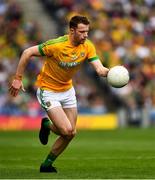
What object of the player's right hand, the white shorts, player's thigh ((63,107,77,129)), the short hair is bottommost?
player's thigh ((63,107,77,129))

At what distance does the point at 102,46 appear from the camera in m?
32.1

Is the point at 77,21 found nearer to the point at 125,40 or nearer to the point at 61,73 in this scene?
the point at 61,73

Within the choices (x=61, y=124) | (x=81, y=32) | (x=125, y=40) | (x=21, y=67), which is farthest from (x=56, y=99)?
(x=125, y=40)

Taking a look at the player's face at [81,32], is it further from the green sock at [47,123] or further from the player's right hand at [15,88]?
the green sock at [47,123]

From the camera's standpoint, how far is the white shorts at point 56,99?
1172cm

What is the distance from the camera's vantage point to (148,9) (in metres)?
34.6

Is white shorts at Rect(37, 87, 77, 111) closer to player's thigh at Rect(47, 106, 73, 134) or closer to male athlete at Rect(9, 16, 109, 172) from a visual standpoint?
male athlete at Rect(9, 16, 109, 172)

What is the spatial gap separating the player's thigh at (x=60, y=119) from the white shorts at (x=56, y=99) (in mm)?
100

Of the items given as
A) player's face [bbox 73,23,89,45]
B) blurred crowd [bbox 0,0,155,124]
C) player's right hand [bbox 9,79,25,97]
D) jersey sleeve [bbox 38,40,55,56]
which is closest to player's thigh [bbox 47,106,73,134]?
player's right hand [bbox 9,79,25,97]

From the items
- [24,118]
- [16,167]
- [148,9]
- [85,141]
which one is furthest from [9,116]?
[16,167]

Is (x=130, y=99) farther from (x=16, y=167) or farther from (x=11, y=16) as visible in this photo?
(x=16, y=167)

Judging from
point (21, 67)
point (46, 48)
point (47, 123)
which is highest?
point (46, 48)

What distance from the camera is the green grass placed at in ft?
37.1

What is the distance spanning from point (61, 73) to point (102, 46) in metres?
20.4
